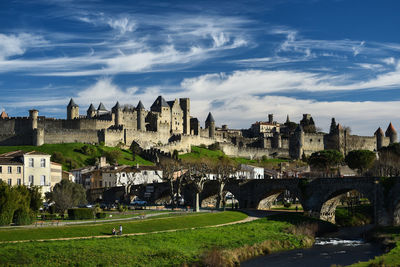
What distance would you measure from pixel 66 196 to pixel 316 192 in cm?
2885

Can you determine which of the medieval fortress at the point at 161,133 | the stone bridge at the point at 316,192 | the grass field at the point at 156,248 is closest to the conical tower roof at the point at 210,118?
the medieval fortress at the point at 161,133

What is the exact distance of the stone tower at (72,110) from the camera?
143375mm

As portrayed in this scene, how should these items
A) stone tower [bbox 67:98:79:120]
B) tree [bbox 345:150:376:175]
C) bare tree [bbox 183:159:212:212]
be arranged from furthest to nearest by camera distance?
1. stone tower [bbox 67:98:79:120]
2. tree [bbox 345:150:376:175]
3. bare tree [bbox 183:159:212:212]

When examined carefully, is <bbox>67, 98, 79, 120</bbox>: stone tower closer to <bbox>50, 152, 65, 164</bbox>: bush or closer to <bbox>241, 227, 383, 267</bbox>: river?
<bbox>50, 152, 65, 164</bbox>: bush

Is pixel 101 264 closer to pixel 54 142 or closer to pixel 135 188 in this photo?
pixel 135 188

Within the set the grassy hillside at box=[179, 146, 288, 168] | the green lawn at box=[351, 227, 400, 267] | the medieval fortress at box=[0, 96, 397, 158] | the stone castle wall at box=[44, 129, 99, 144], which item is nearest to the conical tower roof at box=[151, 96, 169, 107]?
the medieval fortress at box=[0, 96, 397, 158]

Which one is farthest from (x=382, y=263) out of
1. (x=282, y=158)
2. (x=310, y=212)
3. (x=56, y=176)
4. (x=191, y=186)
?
(x=282, y=158)

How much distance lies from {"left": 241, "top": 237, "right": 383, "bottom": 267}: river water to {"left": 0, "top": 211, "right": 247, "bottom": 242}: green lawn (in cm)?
967

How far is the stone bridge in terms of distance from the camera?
57125 millimetres

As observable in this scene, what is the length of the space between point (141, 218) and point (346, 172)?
2363 inches

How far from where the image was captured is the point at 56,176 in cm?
8381

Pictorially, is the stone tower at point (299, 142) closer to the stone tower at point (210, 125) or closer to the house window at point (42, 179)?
the stone tower at point (210, 125)

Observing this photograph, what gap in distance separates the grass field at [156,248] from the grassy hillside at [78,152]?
61.9 meters

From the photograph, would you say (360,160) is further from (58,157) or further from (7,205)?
(7,205)
